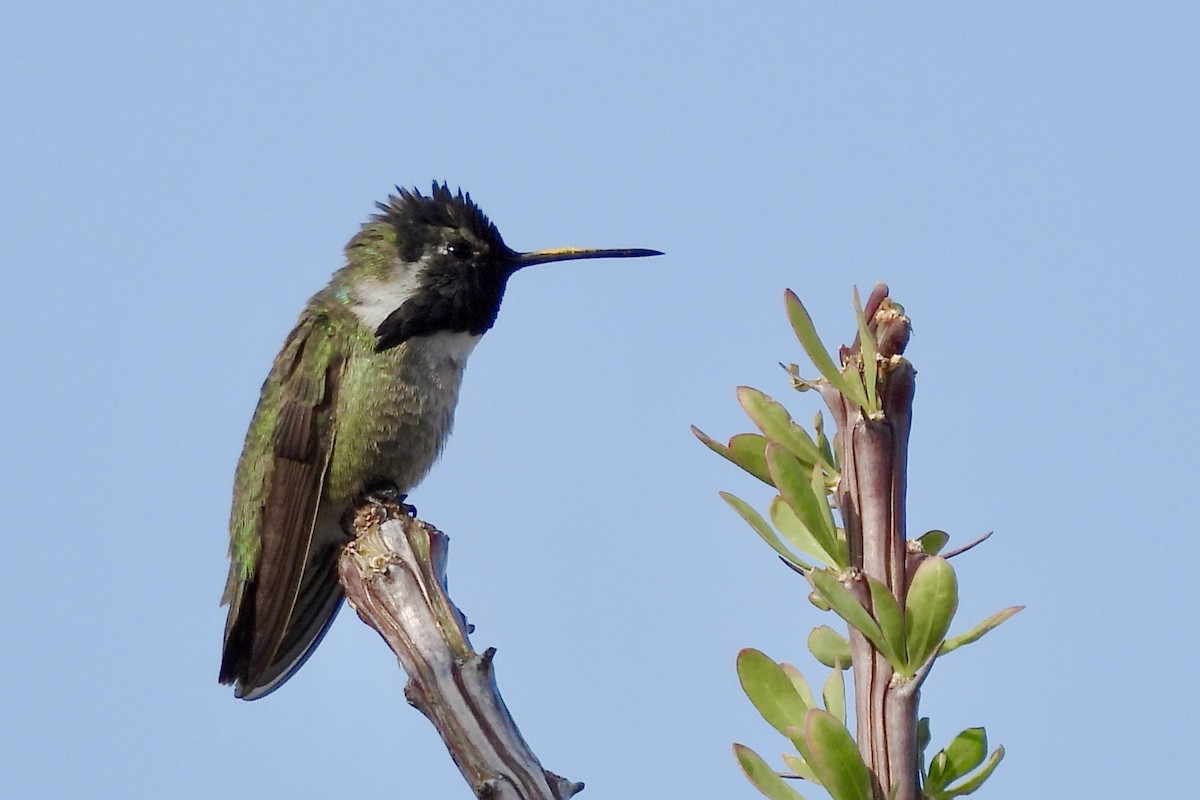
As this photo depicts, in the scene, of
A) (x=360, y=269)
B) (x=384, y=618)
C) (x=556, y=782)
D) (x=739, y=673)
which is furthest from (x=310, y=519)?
(x=739, y=673)

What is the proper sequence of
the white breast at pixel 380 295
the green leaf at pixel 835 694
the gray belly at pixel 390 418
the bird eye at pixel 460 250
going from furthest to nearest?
the bird eye at pixel 460 250 < the white breast at pixel 380 295 < the gray belly at pixel 390 418 < the green leaf at pixel 835 694

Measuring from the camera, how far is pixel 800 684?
1944 mm

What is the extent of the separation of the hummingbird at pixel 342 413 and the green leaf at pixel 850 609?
4236 millimetres

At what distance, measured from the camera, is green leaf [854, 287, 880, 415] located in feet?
6.06

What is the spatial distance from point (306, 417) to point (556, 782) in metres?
3.86

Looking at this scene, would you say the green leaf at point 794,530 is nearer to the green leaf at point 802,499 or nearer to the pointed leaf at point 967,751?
the green leaf at point 802,499

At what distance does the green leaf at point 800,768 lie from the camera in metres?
1.85

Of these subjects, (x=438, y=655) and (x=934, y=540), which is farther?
(x=438, y=655)

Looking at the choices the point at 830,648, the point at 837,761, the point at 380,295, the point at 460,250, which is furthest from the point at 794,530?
the point at 460,250

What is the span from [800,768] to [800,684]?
115 mm

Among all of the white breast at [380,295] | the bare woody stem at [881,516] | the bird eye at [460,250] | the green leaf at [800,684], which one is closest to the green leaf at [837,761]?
the bare woody stem at [881,516]

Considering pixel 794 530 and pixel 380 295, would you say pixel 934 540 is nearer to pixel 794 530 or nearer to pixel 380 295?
pixel 794 530

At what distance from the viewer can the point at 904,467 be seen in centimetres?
186

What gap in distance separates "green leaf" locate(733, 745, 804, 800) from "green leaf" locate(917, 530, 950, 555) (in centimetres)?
44
